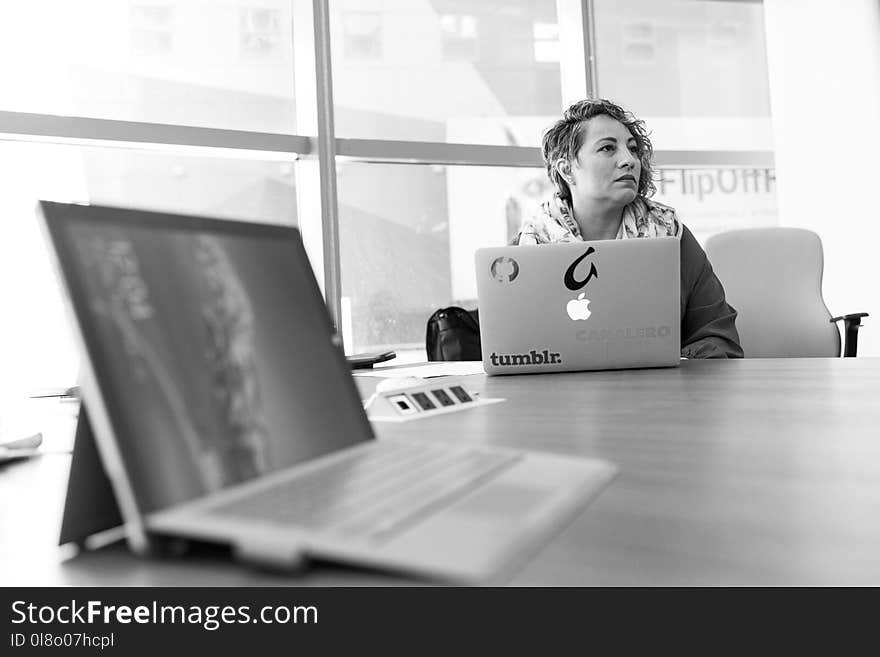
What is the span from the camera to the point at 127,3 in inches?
149

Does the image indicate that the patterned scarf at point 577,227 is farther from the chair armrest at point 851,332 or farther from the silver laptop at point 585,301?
the chair armrest at point 851,332

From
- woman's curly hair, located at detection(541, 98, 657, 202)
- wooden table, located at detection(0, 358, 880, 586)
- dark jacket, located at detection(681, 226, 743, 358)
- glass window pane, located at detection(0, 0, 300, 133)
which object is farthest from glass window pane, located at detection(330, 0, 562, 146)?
wooden table, located at detection(0, 358, 880, 586)

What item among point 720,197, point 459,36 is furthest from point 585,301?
point 720,197

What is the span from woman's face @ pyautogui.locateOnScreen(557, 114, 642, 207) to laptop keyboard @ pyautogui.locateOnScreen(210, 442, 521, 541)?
2.04 meters

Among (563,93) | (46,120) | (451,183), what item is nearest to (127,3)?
(46,120)

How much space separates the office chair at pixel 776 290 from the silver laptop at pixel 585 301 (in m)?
1.49

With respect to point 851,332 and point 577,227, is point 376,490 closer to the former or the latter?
point 577,227

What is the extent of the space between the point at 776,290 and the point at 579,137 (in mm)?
994

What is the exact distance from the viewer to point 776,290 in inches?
112

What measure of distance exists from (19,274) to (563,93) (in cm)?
321

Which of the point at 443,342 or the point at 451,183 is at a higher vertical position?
the point at 451,183

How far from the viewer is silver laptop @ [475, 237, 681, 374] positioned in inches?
54.5

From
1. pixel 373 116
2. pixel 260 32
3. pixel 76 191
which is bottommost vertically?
pixel 76 191
